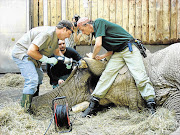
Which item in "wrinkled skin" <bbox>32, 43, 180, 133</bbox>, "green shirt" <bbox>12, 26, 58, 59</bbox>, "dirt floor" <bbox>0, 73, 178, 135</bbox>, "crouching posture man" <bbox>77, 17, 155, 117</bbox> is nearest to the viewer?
"dirt floor" <bbox>0, 73, 178, 135</bbox>

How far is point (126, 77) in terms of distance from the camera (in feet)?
12.8

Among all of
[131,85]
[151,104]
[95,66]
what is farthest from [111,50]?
[151,104]

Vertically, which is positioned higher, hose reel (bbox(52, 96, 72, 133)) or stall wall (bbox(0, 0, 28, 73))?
stall wall (bbox(0, 0, 28, 73))

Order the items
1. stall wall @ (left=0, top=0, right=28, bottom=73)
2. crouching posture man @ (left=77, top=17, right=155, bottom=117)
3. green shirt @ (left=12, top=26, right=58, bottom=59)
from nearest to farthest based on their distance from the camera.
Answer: crouching posture man @ (left=77, top=17, right=155, bottom=117) → green shirt @ (left=12, top=26, right=58, bottom=59) → stall wall @ (left=0, top=0, right=28, bottom=73)

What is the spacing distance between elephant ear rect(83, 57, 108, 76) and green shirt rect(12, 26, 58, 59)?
729mm

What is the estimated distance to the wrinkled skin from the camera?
3.48 m

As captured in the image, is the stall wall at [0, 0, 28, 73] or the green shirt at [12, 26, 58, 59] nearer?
the green shirt at [12, 26, 58, 59]

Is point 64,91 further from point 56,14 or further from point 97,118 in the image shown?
point 56,14

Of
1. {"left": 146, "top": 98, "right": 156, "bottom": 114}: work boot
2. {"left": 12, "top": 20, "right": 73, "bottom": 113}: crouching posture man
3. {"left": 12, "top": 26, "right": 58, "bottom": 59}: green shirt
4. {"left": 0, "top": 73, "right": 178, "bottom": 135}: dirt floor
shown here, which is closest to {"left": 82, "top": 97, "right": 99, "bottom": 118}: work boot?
{"left": 0, "top": 73, "right": 178, "bottom": 135}: dirt floor

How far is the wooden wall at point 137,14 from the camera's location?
300 inches

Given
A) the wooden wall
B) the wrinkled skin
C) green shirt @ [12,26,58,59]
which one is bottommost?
the wrinkled skin

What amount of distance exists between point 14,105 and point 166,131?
8.66 feet

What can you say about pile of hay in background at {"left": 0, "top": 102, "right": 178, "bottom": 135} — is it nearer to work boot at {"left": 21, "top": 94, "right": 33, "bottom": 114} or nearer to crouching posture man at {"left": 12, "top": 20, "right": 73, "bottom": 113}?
work boot at {"left": 21, "top": 94, "right": 33, "bottom": 114}

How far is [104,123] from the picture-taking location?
3.51 metres
